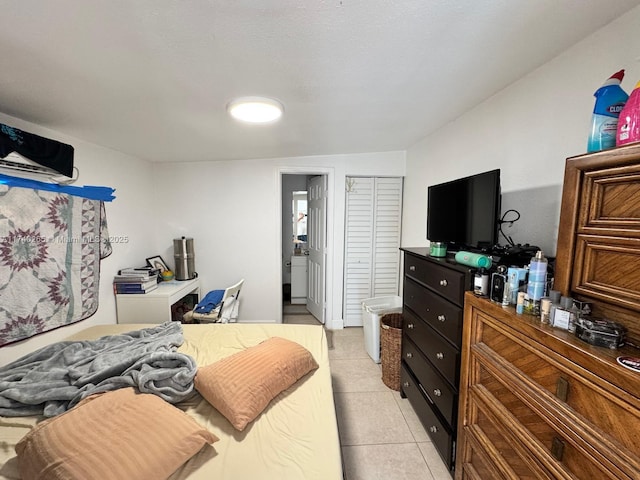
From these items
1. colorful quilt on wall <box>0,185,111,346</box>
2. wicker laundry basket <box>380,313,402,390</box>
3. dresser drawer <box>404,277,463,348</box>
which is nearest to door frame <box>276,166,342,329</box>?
wicker laundry basket <box>380,313,402,390</box>

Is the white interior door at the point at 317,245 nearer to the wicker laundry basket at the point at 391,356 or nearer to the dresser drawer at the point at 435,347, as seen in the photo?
the wicker laundry basket at the point at 391,356

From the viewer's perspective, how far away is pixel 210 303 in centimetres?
286

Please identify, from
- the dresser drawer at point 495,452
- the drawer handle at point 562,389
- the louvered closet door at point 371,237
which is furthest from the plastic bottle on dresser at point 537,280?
the louvered closet door at point 371,237

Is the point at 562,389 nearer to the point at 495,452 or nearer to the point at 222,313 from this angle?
the point at 495,452

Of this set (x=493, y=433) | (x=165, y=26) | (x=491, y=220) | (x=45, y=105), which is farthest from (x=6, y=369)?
(x=491, y=220)

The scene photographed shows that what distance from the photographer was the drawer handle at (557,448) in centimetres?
82

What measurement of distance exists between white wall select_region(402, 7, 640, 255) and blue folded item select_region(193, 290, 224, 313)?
2.74 meters

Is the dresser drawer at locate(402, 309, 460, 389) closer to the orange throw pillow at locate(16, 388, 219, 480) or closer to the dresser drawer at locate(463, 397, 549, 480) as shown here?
the dresser drawer at locate(463, 397, 549, 480)

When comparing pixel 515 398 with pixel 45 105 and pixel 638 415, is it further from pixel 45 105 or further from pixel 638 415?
pixel 45 105

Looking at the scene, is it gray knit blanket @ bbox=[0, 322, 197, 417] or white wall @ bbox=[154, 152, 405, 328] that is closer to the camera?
gray knit blanket @ bbox=[0, 322, 197, 417]

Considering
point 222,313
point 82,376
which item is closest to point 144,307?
point 222,313

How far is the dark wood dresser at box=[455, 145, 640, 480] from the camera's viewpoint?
686 mm

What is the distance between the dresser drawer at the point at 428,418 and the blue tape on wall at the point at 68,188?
298 cm

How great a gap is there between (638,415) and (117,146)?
3.47 metres
